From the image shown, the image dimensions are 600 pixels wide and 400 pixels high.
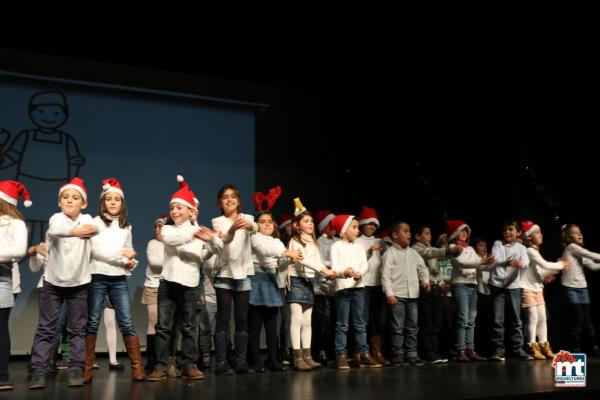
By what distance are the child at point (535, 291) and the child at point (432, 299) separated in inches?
28.9

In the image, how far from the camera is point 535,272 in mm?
6527

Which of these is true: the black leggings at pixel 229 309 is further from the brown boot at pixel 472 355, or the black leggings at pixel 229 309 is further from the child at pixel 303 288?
the brown boot at pixel 472 355

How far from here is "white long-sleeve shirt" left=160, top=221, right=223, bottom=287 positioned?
14.5ft

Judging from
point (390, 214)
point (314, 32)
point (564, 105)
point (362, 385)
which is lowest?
point (362, 385)

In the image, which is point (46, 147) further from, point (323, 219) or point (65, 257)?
point (65, 257)

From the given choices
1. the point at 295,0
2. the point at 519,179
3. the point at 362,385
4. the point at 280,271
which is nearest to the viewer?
the point at 362,385

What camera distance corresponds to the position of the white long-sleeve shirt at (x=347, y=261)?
5439 millimetres

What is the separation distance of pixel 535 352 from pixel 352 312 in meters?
1.88

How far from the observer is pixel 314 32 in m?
6.80

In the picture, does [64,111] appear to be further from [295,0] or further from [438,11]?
[438,11]

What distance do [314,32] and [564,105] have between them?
2.70 metres

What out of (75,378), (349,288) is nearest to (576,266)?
(349,288)

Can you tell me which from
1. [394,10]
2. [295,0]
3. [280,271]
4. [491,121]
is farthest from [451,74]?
[280,271]

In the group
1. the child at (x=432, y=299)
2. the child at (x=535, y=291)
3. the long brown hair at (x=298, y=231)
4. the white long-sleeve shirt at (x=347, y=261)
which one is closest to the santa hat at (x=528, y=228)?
the child at (x=535, y=291)
